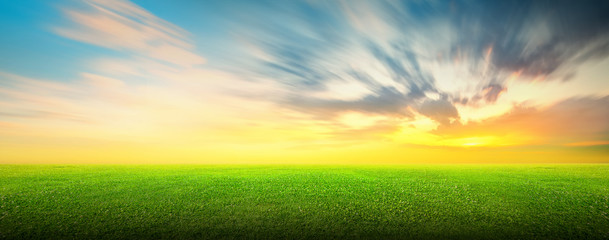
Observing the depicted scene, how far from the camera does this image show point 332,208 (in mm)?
19516

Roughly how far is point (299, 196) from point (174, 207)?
30.2 ft

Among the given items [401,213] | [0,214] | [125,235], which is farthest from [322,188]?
[0,214]

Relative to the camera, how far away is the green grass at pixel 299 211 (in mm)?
15297

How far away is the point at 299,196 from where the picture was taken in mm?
22812

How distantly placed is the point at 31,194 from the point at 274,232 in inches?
840

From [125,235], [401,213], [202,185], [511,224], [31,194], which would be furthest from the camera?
[202,185]

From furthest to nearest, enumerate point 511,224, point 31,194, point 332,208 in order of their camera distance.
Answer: point 31,194
point 332,208
point 511,224

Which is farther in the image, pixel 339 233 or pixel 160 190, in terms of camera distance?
pixel 160 190

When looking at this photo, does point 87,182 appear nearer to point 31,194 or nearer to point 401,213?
point 31,194

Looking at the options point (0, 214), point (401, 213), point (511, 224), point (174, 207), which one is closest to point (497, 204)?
point (511, 224)

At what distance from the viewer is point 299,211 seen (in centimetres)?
1872

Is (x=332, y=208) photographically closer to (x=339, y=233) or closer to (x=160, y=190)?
(x=339, y=233)

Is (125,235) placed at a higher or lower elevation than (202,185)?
lower

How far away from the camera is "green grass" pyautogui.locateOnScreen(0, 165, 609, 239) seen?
50.2ft
